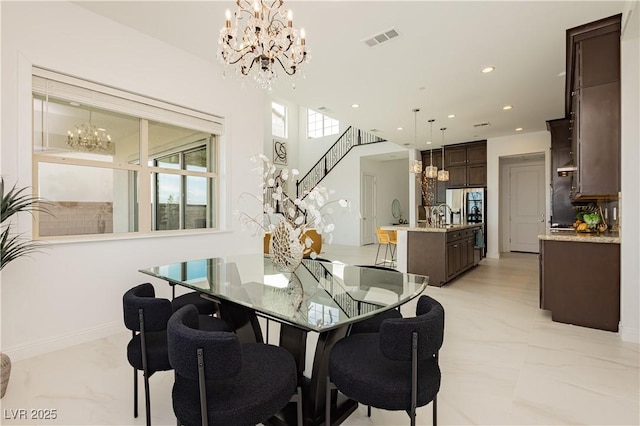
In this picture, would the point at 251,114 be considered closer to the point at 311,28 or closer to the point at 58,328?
the point at 311,28

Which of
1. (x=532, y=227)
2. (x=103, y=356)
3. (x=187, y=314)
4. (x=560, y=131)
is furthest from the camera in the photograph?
(x=532, y=227)

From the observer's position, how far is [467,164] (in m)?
8.21

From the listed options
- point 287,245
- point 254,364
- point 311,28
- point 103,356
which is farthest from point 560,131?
point 103,356

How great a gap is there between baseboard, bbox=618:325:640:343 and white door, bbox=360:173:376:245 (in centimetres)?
726

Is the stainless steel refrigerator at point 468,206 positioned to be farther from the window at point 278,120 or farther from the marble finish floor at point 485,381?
the window at point 278,120

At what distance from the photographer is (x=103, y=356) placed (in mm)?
2617

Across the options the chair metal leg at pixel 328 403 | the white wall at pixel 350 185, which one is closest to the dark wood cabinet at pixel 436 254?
the chair metal leg at pixel 328 403

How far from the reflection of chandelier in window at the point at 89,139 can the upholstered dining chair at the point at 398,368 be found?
10.5 ft

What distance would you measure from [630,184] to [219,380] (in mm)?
3868

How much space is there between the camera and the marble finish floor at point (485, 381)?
Result: 184 centimetres

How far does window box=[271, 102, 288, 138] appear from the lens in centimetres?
1155

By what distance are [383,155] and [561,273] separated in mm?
7053

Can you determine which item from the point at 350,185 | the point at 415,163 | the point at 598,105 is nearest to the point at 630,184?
the point at 598,105

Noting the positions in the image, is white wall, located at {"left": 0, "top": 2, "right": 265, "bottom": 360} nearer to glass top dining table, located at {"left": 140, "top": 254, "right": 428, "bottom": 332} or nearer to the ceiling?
the ceiling
